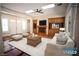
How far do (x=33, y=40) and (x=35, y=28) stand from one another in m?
0.27

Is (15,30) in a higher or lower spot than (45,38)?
higher

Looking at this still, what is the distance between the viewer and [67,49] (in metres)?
1.17

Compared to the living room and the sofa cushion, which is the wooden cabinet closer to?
the living room

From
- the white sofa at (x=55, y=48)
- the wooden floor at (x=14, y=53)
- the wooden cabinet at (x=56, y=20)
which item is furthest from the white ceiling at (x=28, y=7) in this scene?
the wooden floor at (x=14, y=53)

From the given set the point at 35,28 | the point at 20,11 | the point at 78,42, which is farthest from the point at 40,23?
the point at 78,42

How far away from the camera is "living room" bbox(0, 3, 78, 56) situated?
120 cm

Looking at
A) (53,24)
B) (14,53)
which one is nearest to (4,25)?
(14,53)

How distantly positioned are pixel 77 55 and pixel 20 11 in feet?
4.52

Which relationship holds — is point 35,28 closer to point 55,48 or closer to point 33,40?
point 33,40

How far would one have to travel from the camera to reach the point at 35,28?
4.75 feet

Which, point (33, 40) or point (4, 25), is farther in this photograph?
point (33, 40)

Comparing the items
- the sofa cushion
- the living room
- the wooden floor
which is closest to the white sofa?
the living room

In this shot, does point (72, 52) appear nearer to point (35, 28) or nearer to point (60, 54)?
point (60, 54)

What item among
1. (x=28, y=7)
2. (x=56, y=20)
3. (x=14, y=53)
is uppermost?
(x=28, y=7)
